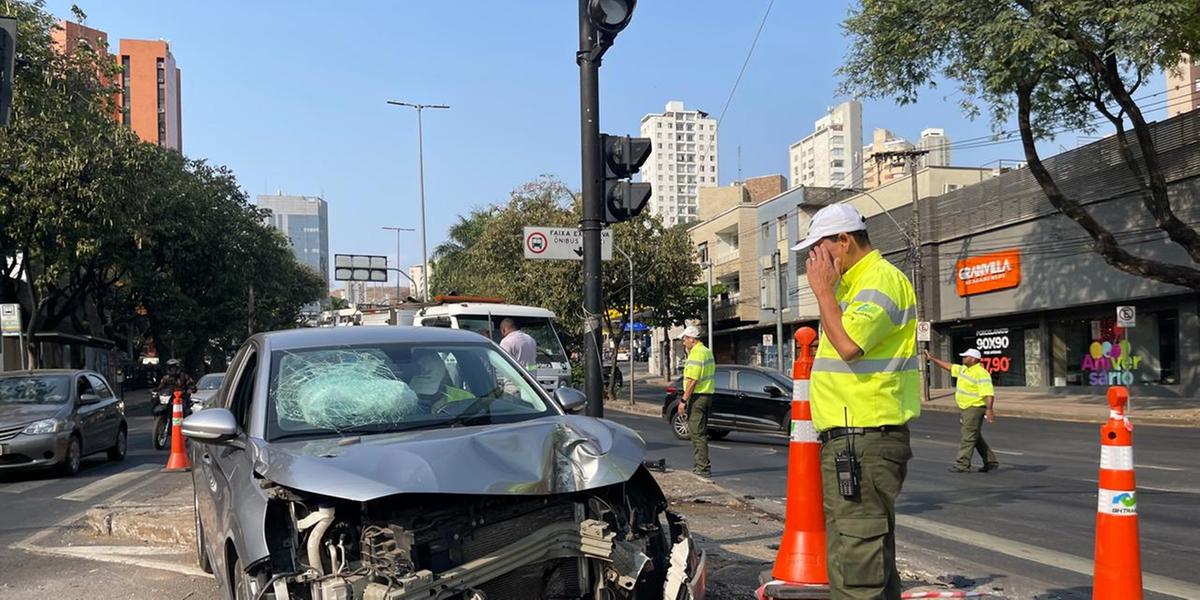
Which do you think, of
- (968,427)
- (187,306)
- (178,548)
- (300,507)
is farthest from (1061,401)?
(187,306)

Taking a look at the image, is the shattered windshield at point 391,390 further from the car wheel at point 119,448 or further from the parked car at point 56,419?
the car wheel at point 119,448

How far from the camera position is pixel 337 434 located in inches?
165

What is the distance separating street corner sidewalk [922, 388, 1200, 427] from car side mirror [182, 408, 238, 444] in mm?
17989

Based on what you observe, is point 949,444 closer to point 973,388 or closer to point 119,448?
point 973,388

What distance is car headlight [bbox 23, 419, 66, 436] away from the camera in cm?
1155

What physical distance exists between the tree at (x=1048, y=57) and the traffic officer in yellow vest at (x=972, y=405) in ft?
28.7

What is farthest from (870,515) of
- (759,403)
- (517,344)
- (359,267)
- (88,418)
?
(359,267)

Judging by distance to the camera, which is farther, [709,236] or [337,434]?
[709,236]

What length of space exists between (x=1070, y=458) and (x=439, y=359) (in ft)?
40.1

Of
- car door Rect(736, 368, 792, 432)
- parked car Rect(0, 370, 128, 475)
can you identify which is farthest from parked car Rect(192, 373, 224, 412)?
car door Rect(736, 368, 792, 432)

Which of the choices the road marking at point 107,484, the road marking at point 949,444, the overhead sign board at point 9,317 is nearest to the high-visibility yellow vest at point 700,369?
the road marking at point 949,444

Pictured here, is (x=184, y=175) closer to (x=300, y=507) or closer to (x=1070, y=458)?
(x=1070, y=458)

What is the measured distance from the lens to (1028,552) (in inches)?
269

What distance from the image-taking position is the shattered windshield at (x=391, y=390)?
4344 millimetres
